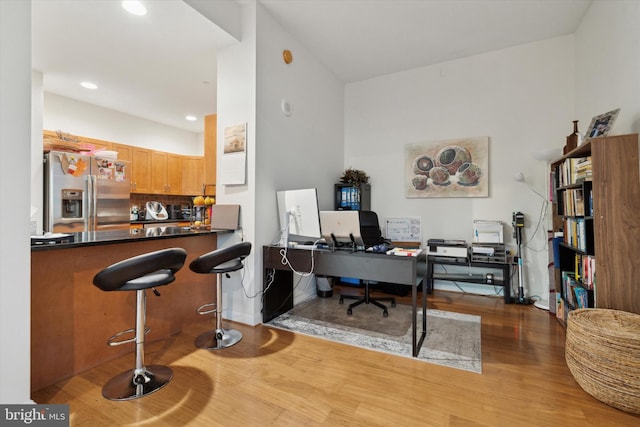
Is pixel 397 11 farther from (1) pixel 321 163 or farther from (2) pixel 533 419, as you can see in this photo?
(2) pixel 533 419

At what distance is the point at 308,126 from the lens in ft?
12.1

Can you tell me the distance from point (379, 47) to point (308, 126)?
4.31 ft

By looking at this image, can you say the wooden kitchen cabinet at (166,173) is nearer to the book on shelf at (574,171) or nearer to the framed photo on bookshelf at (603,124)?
the book on shelf at (574,171)

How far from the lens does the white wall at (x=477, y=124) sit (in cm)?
349

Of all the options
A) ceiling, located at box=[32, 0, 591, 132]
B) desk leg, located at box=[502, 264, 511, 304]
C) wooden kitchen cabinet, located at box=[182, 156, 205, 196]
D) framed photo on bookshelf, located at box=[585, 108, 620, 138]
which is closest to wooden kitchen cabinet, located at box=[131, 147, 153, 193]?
wooden kitchen cabinet, located at box=[182, 156, 205, 196]

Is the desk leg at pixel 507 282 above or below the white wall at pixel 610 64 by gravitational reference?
below

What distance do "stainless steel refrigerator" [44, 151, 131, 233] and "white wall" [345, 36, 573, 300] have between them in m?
3.45

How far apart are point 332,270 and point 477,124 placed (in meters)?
2.86

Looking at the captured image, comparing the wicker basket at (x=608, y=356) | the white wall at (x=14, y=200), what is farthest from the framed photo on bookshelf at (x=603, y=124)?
the white wall at (x=14, y=200)

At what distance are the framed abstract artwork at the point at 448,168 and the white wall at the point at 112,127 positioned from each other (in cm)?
472

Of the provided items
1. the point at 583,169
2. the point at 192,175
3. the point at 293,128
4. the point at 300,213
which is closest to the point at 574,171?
the point at 583,169

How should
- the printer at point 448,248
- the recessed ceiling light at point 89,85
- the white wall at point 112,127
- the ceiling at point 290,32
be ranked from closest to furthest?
1. the ceiling at point 290,32
2. the printer at point 448,248
3. the recessed ceiling light at point 89,85
4. the white wall at point 112,127

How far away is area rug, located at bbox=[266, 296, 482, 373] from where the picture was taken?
224 cm

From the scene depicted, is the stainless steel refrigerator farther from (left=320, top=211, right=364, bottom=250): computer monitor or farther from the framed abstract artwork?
the framed abstract artwork
